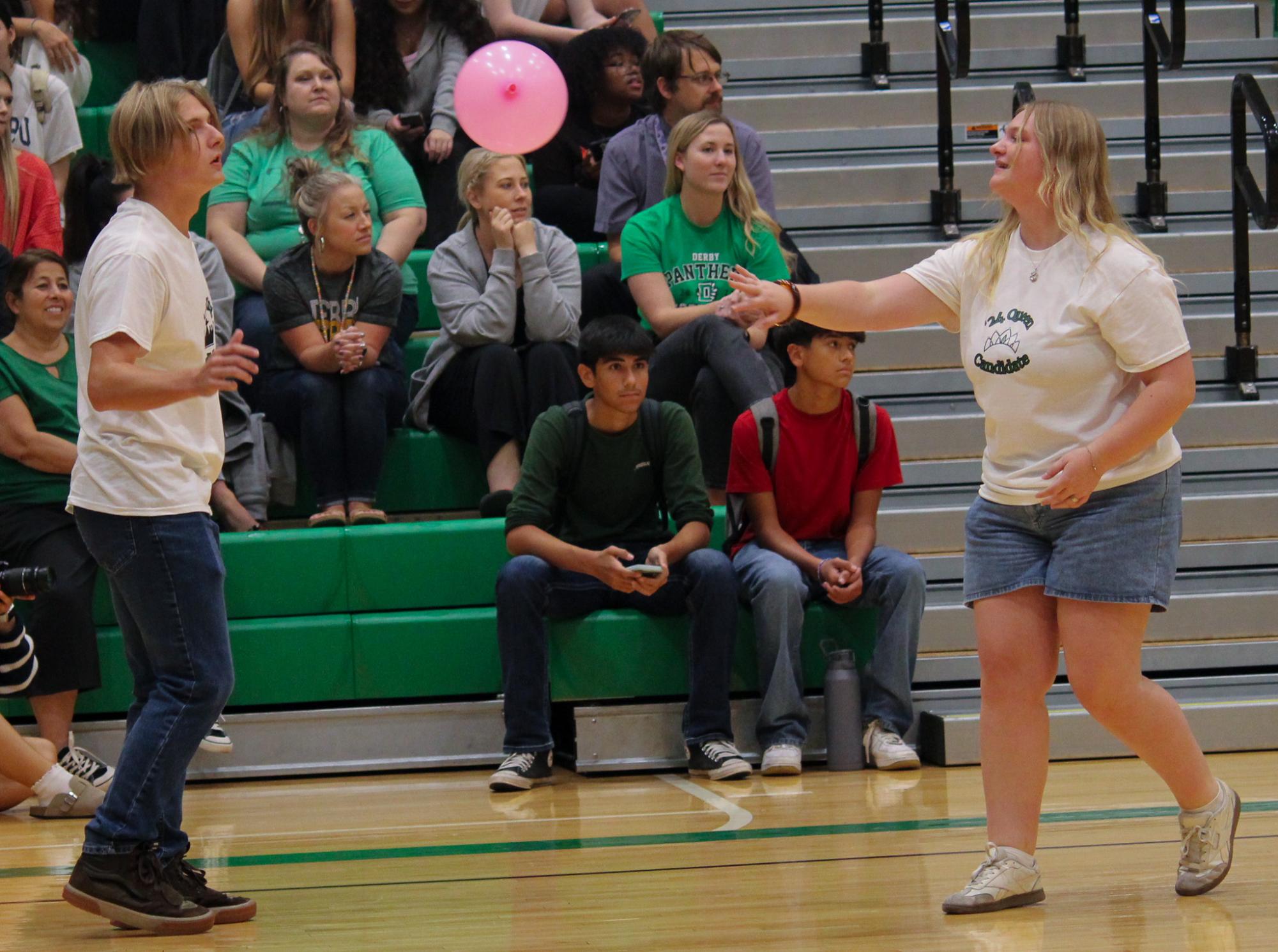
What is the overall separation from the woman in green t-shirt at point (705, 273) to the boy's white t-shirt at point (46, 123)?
7.43 feet

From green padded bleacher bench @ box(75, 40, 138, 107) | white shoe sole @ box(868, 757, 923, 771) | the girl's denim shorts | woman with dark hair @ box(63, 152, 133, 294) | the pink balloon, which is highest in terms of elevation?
green padded bleacher bench @ box(75, 40, 138, 107)

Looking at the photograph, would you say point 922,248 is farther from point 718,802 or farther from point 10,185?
point 10,185

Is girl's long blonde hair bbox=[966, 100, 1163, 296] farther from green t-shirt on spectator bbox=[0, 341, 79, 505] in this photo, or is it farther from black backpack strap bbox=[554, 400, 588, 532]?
green t-shirt on spectator bbox=[0, 341, 79, 505]

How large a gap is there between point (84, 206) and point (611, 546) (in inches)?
95.6

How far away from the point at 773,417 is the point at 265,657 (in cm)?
167

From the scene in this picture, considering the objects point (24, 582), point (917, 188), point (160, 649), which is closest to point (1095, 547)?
point (160, 649)

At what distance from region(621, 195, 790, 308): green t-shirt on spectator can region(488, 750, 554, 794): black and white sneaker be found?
1655 mm

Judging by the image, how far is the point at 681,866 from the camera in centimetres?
325

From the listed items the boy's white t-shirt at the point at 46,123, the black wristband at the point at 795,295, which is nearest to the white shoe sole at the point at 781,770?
the black wristband at the point at 795,295

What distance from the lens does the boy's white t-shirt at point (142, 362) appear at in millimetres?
2824

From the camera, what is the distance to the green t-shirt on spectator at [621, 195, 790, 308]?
5.31 metres

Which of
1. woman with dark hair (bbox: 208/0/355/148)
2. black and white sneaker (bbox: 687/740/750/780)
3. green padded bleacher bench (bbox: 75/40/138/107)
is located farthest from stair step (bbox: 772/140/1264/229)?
green padded bleacher bench (bbox: 75/40/138/107)

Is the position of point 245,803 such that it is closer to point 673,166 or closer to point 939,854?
point 939,854

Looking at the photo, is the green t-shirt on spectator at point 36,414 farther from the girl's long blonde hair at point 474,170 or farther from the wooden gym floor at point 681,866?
the girl's long blonde hair at point 474,170
